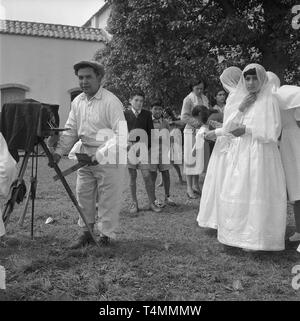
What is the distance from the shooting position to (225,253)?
4.70m

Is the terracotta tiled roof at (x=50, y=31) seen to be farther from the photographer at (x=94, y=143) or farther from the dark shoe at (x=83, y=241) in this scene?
the dark shoe at (x=83, y=241)

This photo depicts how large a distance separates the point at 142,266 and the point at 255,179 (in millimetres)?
1378

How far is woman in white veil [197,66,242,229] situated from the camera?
5164 mm

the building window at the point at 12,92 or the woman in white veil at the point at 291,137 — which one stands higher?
the building window at the point at 12,92

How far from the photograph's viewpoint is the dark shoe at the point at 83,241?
478cm

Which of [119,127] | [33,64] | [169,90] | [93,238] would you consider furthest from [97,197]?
[33,64]

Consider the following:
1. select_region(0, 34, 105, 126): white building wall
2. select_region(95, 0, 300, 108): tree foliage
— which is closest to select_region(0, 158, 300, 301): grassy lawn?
select_region(95, 0, 300, 108): tree foliage

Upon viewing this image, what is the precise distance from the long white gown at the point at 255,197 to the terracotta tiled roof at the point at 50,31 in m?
15.2

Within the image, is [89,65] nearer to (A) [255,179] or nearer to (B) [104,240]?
(B) [104,240]

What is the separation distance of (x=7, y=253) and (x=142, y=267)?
4.64 feet

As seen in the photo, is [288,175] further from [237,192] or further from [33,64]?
[33,64]

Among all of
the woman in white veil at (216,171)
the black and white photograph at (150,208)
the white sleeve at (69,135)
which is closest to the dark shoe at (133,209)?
the black and white photograph at (150,208)

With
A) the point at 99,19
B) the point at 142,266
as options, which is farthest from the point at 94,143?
the point at 99,19

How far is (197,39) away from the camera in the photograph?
1016cm
